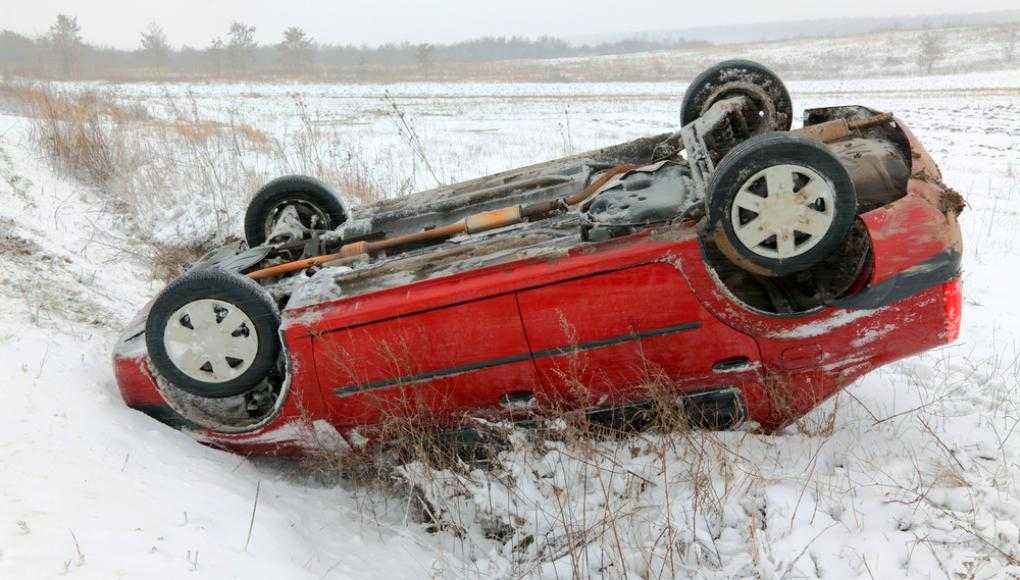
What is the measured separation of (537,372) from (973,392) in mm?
2275

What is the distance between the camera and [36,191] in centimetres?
602

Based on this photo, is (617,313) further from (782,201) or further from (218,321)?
(218,321)

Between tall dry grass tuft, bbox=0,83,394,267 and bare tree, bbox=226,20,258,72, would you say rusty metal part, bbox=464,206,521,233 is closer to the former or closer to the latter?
tall dry grass tuft, bbox=0,83,394,267

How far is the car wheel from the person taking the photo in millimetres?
2363

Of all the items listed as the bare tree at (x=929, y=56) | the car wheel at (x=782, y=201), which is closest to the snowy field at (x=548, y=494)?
the car wheel at (x=782, y=201)

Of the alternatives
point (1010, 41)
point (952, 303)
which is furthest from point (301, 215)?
point (1010, 41)

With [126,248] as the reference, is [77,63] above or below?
above

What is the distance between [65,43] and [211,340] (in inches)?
1436

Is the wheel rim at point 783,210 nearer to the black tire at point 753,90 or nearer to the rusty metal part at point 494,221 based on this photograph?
the rusty metal part at point 494,221

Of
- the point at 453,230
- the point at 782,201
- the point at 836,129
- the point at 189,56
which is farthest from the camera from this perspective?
the point at 189,56

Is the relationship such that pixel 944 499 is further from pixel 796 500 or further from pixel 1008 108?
pixel 1008 108

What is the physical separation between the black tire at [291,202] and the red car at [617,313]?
1.30 m

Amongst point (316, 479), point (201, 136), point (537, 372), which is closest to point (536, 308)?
point (537, 372)

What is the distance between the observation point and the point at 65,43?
3083 centimetres
